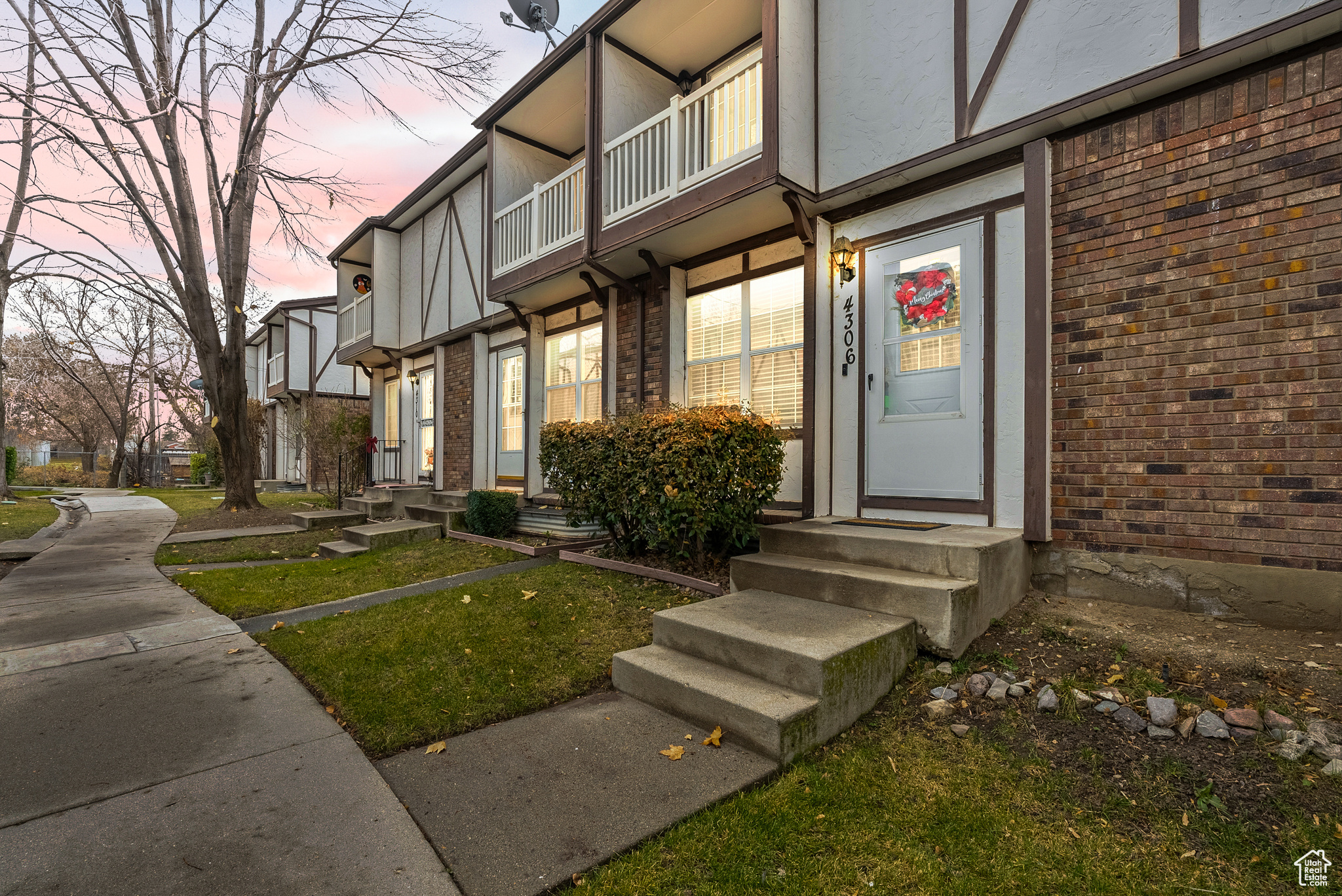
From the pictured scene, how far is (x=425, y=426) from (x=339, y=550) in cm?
535

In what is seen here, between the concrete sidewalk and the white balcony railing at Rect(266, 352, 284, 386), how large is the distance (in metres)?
19.1

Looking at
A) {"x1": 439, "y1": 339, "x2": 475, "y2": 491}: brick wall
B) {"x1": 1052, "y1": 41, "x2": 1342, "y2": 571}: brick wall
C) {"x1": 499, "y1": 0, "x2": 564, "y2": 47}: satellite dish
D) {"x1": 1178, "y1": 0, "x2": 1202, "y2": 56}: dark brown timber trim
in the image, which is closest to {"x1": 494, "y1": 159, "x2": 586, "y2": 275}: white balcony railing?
{"x1": 499, "y1": 0, "x2": 564, "y2": 47}: satellite dish

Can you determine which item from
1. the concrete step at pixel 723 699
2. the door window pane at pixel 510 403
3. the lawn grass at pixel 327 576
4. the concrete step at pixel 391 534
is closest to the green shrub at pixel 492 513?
the lawn grass at pixel 327 576

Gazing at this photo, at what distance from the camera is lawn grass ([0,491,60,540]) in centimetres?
901

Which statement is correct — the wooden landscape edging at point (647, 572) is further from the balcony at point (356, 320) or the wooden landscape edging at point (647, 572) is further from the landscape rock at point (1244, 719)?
the balcony at point (356, 320)

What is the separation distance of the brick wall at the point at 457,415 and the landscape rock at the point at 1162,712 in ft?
32.0

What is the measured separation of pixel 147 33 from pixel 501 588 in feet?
31.5

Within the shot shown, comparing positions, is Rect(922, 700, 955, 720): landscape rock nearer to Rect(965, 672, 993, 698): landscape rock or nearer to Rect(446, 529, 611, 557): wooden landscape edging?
Rect(965, 672, 993, 698): landscape rock

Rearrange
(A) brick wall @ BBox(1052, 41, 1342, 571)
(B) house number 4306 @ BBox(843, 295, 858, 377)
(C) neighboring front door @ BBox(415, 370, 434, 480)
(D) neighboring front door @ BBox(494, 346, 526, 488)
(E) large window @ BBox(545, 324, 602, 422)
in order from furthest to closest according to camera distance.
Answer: (C) neighboring front door @ BBox(415, 370, 434, 480) < (D) neighboring front door @ BBox(494, 346, 526, 488) < (E) large window @ BBox(545, 324, 602, 422) < (B) house number 4306 @ BBox(843, 295, 858, 377) < (A) brick wall @ BBox(1052, 41, 1342, 571)

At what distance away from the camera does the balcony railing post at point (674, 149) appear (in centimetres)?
601

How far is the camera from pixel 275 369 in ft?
72.9

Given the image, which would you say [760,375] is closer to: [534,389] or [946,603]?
[946,603]

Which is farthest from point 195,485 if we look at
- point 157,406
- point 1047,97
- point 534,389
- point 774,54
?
point 1047,97

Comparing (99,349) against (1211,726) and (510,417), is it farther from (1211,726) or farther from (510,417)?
(1211,726)
